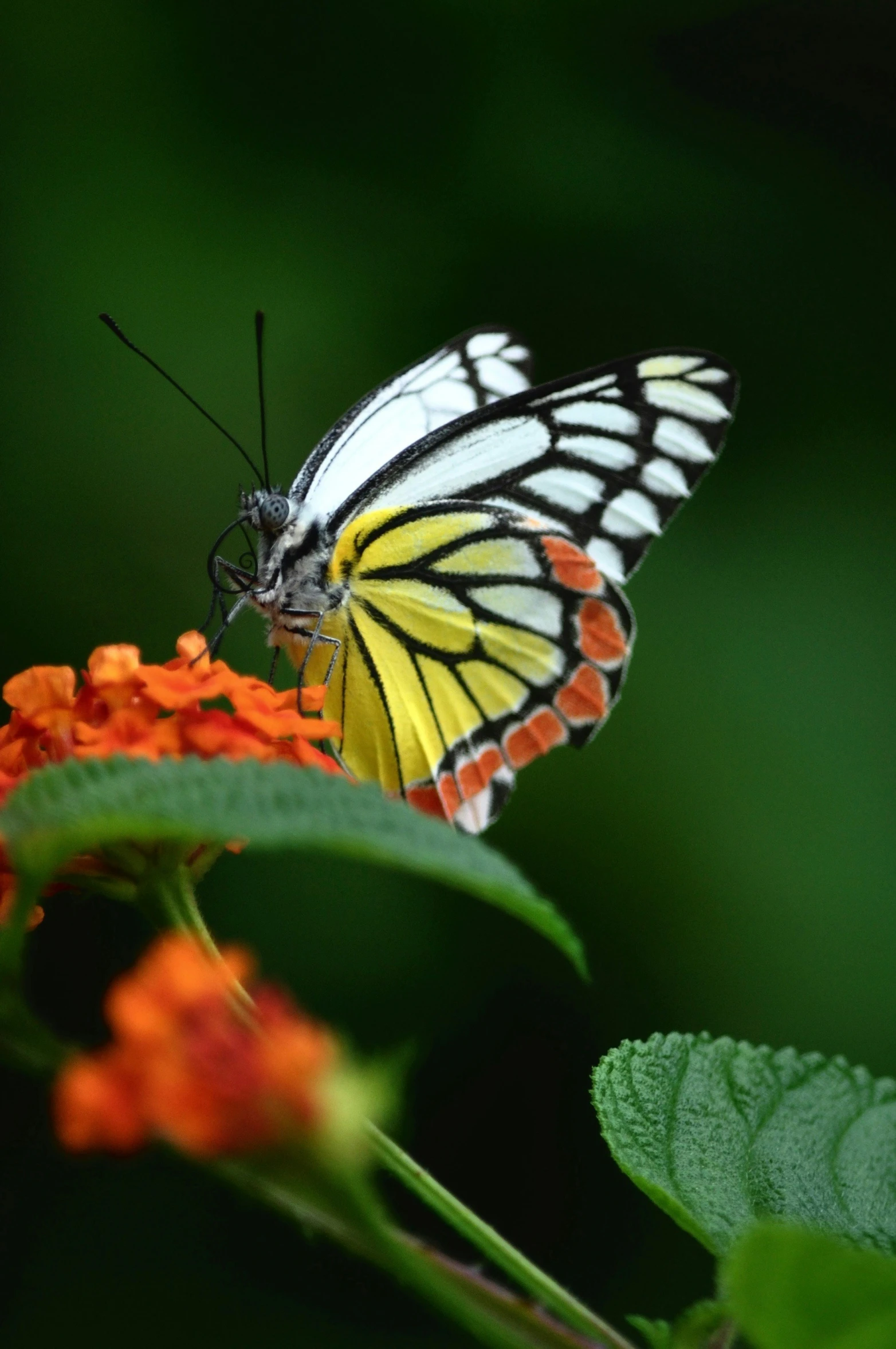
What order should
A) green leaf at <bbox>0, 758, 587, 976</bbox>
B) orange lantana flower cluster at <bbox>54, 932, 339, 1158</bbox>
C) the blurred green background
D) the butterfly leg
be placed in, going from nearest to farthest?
orange lantana flower cluster at <bbox>54, 932, 339, 1158</bbox> → green leaf at <bbox>0, 758, 587, 976</bbox> → the butterfly leg → the blurred green background

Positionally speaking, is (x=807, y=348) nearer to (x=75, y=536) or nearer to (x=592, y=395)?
(x=592, y=395)

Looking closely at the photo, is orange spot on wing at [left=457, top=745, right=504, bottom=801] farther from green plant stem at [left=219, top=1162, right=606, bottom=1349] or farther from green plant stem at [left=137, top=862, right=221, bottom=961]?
green plant stem at [left=219, top=1162, right=606, bottom=1349]

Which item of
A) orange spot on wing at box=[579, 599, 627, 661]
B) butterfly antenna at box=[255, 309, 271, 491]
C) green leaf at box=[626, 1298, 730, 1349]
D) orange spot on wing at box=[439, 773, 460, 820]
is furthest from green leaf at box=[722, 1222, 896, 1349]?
butterfly antenna at box=[255, 309, 271, 491]

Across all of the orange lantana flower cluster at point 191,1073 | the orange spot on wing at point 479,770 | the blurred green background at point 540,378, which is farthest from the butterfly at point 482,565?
the orange lantana flower cluster at point 191,1073

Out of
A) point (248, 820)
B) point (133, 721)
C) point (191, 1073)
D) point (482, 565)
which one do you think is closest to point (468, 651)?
point (482, 565)

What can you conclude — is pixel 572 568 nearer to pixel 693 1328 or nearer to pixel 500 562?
pixel 500 562

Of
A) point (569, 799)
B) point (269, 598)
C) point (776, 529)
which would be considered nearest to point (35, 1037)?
point (269, 598)
